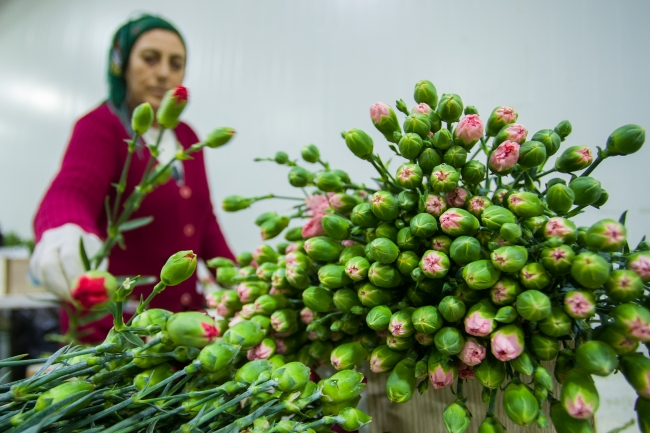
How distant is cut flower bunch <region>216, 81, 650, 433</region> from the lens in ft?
0.69

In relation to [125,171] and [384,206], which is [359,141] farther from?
[125,171]

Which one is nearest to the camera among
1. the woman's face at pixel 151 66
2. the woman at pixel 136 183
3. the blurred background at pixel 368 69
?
the woman at pixel 136 183

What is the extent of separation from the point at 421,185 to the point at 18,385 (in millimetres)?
231

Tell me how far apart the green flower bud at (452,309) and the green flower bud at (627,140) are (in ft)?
0.45

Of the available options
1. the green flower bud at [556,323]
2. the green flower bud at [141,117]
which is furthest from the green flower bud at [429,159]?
the green flower bud at [141,117]

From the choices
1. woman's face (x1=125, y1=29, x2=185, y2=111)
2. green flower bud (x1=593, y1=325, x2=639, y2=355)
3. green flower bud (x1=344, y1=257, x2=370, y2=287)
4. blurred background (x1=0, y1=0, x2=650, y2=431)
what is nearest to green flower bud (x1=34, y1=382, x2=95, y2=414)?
green flower bud (x1=344, y1=257, x2=370, y2=287)

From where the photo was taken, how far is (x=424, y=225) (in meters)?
0.24

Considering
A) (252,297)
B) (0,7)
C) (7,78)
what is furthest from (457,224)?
(0,7)

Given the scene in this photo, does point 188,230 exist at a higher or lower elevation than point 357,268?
lower

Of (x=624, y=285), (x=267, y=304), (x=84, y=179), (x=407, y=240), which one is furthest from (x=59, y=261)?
(x=624, y=285)

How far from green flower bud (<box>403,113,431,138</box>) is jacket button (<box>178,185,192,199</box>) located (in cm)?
57

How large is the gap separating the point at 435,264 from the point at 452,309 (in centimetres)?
2

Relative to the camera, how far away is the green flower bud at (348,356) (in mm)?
269

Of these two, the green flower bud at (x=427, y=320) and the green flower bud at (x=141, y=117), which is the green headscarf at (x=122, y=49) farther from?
the green flower bud at (x=427, y=320)
